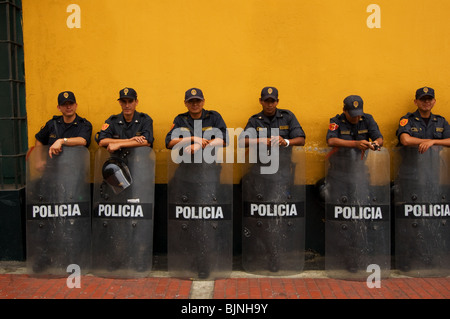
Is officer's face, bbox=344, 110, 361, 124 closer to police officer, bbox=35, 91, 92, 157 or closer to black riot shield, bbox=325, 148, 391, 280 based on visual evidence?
black riot shield, bbox=325, 148, 391, 280

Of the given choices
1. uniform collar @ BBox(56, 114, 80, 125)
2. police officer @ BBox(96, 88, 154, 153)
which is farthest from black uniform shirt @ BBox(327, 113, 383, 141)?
uniform collar @ BBox(56, 114, 80, 125)

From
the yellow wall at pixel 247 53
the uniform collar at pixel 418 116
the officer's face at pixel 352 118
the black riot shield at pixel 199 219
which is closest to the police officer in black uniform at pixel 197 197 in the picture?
the black riot shield at pixel 199 219

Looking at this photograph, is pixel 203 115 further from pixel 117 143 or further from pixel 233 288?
pixel 233 288

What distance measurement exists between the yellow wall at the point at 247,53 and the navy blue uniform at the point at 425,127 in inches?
14.8

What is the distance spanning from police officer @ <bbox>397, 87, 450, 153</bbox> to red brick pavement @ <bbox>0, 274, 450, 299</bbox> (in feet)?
5.18

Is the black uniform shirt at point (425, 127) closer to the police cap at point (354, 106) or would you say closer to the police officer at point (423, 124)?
the police officer at point (423, 124)

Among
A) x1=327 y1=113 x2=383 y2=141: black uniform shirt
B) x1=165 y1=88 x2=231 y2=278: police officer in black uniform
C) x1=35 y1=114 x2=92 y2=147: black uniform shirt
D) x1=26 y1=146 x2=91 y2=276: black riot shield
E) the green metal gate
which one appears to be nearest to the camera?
x1=165 y1=88 x2=231 y2=278: police officer in black uniform

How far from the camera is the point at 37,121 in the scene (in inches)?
224

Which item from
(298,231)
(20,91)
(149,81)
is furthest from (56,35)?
(298,231)

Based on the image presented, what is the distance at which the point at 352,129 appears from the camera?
205 inches

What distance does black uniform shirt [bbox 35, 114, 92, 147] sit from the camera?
5.28 m

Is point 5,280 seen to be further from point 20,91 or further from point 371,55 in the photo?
point 371,55

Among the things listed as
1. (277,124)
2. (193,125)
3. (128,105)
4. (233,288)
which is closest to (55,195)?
(128,105)

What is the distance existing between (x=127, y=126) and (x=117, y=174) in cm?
59
